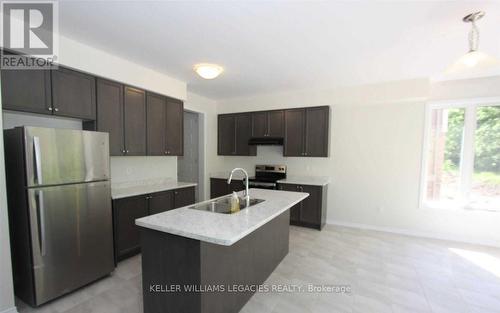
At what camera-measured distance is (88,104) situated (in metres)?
2.61

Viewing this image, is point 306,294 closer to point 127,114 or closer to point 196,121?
point 127,114

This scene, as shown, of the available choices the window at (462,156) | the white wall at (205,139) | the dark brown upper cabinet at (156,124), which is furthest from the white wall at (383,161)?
the dark brown upper cabinet at (156,124)

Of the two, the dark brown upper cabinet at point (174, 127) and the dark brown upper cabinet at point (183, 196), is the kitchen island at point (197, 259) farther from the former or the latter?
the dark brown upper cabinet at point (174, 127)

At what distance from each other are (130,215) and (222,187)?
7.29 ft

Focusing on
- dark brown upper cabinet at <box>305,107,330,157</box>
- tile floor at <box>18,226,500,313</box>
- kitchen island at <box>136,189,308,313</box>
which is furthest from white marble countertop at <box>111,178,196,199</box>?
dark brown upper cabinet at <box>305,107,330,157</box>

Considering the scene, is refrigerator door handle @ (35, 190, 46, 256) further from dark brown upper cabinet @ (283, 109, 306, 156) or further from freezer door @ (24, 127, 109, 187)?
dark brown upper cabinet @ (283, 109, 306, 156)

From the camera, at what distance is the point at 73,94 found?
247 cm

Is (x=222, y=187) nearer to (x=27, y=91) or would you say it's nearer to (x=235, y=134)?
(x=235, y=134)

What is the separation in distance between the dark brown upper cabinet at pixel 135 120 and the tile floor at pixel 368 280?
1.52 m

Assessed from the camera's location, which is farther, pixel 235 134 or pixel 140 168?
pixel 235 134

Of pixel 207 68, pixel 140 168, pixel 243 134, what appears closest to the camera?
pixel 207 68

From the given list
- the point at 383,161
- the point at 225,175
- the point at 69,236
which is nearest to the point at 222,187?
the point at 225,175

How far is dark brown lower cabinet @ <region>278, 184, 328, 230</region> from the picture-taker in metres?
3.97

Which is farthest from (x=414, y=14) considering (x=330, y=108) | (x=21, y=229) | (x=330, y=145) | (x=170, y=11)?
(x=21, y=229)
